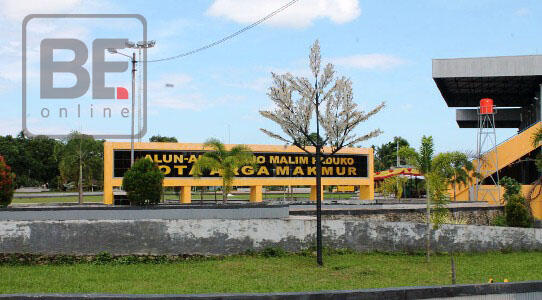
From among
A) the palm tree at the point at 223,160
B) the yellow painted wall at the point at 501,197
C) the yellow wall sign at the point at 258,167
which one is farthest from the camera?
Result: the yellow wall sign at the point at 258,167

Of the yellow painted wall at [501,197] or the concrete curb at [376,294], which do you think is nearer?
the concrete curb at [376,294]

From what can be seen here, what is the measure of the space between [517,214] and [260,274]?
19.2m

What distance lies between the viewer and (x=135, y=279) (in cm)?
1509

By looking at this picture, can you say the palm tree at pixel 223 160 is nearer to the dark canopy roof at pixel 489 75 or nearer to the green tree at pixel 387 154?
the dark canopy roof at pixel 489 75

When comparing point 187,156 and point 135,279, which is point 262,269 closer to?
point 135,279

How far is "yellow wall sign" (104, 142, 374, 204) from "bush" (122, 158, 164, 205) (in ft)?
27.0

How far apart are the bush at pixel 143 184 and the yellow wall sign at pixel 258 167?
8.22m

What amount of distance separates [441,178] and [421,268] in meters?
4.27

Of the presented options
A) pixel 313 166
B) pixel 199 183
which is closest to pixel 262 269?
pixel 199 183

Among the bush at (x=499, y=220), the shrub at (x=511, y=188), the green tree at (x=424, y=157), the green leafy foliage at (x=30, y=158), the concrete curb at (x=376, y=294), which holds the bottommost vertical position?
the bush at (x=499, y=220)

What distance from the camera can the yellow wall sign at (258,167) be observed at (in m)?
36.6

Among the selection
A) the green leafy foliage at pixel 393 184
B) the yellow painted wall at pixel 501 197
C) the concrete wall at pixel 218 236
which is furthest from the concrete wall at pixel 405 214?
the yellow painted wall at pixel 501 197

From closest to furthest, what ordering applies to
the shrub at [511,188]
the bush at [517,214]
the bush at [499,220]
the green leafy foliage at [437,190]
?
1. the green leafy foliage at [437,190]
2. the bush at [517,214]
3. the bush at [499,220]
4. the shrub at [511,188]

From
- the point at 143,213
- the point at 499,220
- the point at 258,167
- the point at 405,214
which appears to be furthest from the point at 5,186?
the point at 499,220
